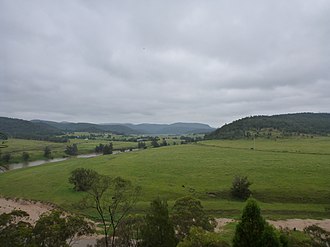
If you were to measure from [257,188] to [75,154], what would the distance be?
126 m

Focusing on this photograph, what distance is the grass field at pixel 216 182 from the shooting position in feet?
174

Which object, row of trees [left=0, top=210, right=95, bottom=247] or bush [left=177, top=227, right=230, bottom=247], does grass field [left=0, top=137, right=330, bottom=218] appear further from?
bush [left=177, top=227, right=230, bottom=247]

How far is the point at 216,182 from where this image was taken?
221 ft

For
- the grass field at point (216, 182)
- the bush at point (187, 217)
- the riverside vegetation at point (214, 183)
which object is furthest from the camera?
the grass field at point (216, 182)

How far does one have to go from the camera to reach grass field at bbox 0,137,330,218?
53.0m

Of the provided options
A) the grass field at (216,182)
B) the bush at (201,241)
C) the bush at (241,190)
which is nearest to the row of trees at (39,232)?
the bush at (201,241)

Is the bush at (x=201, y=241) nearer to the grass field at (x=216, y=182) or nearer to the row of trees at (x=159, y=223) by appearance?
the row of trees at (x=159, y=223)

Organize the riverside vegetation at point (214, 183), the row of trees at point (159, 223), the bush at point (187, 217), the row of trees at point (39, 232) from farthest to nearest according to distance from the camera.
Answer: the riverside vegetation at point (214, 183), the bush at point (187, 217), the row of trees at point (159, 223), the row of trees at point (39, 232)

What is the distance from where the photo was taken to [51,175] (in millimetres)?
85500

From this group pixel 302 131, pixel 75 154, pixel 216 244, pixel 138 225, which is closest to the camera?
pixel 216 244

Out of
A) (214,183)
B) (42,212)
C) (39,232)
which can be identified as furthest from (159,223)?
(214,183)

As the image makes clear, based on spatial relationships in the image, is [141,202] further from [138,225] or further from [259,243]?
[259,243]

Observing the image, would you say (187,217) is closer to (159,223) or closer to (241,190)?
(159,223)

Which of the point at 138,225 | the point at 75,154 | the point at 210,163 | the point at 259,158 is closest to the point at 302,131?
the point at 259,158
